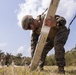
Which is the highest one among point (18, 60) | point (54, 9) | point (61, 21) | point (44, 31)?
point (61, 21)

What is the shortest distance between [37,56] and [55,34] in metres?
1.60

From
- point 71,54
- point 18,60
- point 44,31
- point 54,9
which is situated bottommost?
point 18,60

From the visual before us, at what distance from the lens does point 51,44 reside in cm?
689

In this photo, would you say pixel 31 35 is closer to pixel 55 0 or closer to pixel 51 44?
pixel 51 44

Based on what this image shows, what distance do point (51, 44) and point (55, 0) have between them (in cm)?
292

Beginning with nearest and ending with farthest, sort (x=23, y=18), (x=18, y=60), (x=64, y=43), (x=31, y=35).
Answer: (x=18, y=60), (x=23, y=18), (x=64, y=43), (x=31, y=35)

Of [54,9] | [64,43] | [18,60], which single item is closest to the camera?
[54,9]

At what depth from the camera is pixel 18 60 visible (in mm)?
4375

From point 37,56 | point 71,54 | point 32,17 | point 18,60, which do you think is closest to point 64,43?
point 32,17

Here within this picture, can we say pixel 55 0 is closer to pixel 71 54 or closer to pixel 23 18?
pixel 23 18

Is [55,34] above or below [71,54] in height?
below

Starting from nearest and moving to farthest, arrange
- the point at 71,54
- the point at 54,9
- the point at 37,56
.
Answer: the point at 54,9 → the point at 37,56 → the point at 71,54

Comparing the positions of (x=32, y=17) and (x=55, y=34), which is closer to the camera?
(x=32, y=17)

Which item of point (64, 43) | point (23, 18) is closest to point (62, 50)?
point (64, 43)
